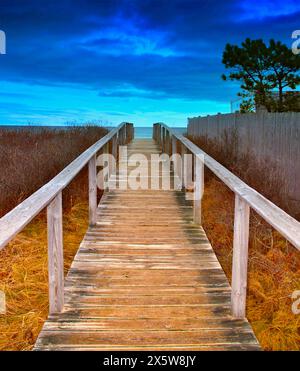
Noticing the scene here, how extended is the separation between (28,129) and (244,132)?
376 inches

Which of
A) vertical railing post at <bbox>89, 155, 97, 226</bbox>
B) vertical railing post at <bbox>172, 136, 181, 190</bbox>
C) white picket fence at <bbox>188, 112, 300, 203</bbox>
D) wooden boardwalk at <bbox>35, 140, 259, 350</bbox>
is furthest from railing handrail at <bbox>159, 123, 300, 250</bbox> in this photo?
white picket fence at <bbox>188, 112, 300, 203</bbox>

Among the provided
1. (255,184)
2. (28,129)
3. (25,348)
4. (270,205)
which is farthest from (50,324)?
(28,129)

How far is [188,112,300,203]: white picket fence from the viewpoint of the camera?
11992 mm

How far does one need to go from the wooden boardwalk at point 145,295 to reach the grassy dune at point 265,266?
297 millimetres

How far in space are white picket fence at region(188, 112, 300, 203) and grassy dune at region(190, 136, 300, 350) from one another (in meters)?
3.29

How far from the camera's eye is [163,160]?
12.3 meters

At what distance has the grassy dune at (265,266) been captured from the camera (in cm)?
372

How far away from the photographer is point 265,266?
15.1 feet

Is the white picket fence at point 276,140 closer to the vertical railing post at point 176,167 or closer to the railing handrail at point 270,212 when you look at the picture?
the vertical railing post at point 176,167

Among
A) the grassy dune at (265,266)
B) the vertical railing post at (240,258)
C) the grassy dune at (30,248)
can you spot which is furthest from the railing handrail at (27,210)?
the grassy dune at (265,266)

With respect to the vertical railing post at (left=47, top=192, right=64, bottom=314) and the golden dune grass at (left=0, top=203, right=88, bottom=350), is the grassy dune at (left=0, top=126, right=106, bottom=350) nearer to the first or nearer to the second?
the golden dune grass at (left=0, top=203, right=88, bottom=350)

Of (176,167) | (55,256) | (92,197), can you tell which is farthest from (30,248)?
(176,167)
